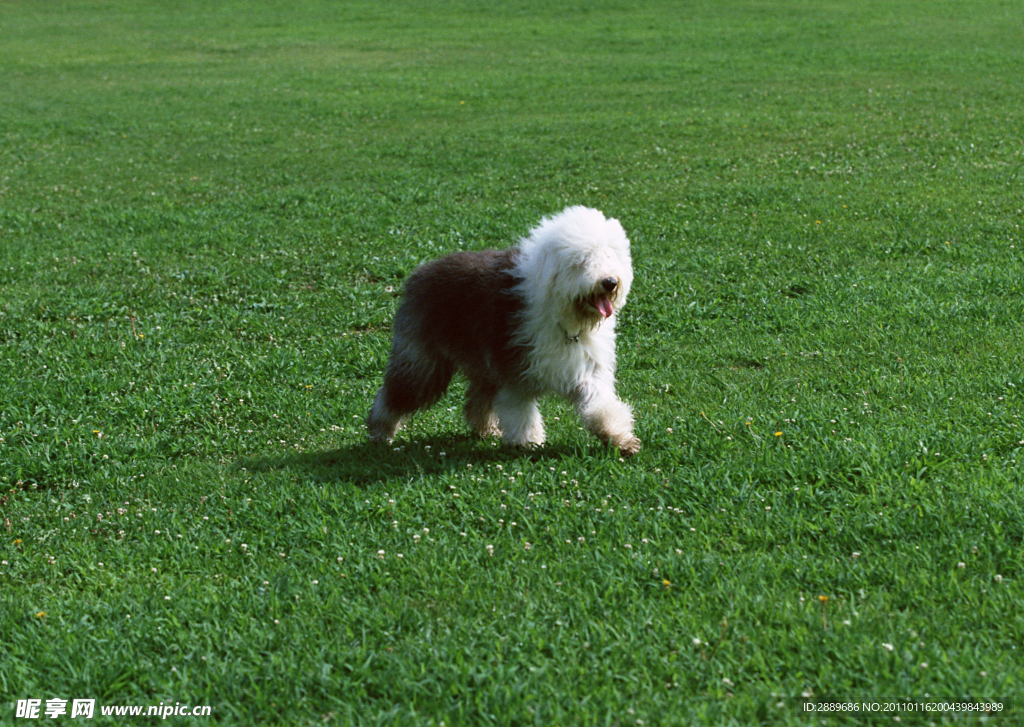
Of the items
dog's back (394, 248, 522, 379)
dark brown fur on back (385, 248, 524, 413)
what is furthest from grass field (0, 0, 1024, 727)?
dog's back (394, 248, 522, 379)

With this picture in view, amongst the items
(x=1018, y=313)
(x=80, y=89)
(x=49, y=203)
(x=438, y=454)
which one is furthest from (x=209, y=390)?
(x=80, y=89)

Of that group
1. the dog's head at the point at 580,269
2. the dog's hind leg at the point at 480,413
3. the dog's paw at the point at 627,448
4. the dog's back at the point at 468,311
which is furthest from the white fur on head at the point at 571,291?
the dog's hind leg at the point at 480,413

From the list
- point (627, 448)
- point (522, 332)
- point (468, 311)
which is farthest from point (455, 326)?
point (627, 448)

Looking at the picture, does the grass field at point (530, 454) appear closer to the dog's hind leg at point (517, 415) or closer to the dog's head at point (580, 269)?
the dog's hind leg at point (517, 415)

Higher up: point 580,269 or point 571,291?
point 580,269

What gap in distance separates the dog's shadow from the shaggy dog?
0.41 feet

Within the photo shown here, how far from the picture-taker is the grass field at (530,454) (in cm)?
344

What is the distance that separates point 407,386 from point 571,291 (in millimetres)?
1280

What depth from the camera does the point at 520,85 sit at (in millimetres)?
21469

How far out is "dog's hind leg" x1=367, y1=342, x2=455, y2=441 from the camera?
5.69m

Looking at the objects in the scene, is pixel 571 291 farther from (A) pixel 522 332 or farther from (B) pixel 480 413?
(B) pixel 480 413

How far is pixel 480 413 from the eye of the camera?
5855 mm

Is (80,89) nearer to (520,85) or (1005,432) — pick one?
(520,85)

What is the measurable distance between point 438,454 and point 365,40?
84.7 ft
